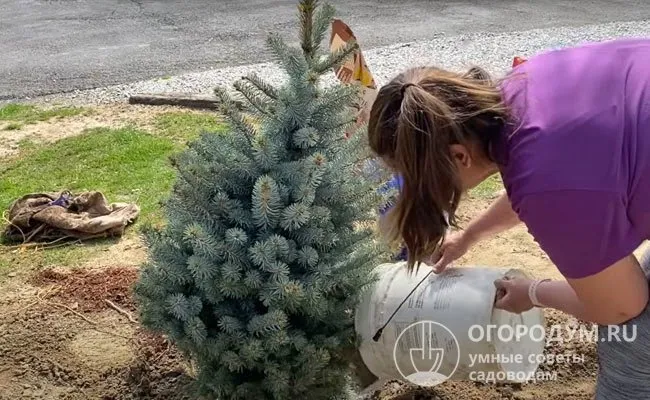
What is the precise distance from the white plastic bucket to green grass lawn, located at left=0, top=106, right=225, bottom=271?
2079 millimetres

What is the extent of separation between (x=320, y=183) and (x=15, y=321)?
1692 mm

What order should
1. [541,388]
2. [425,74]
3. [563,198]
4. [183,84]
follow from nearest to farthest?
[563,198] → [425,74] → [541,388] → [183,84]

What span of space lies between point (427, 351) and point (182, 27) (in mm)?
7689

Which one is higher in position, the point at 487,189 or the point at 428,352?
the point at 428,352

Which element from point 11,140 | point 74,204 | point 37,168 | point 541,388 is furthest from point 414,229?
point 11,140

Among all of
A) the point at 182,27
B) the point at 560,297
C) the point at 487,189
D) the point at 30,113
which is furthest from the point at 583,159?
the point at 182,27

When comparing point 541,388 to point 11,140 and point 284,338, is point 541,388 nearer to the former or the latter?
point 284,338

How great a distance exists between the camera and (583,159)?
1.68 meters

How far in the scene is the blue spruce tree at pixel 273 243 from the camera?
90.8 inches

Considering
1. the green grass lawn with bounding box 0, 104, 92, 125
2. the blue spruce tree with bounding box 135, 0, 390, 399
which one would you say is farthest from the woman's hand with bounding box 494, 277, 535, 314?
the green grass lawn with bounding box 0, 104, 92, 125

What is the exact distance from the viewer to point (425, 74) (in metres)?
1.87

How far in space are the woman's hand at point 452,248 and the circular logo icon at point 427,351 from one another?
207 mm

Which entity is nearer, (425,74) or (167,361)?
(425,74)

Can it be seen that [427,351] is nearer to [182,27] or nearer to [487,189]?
[487,189]
